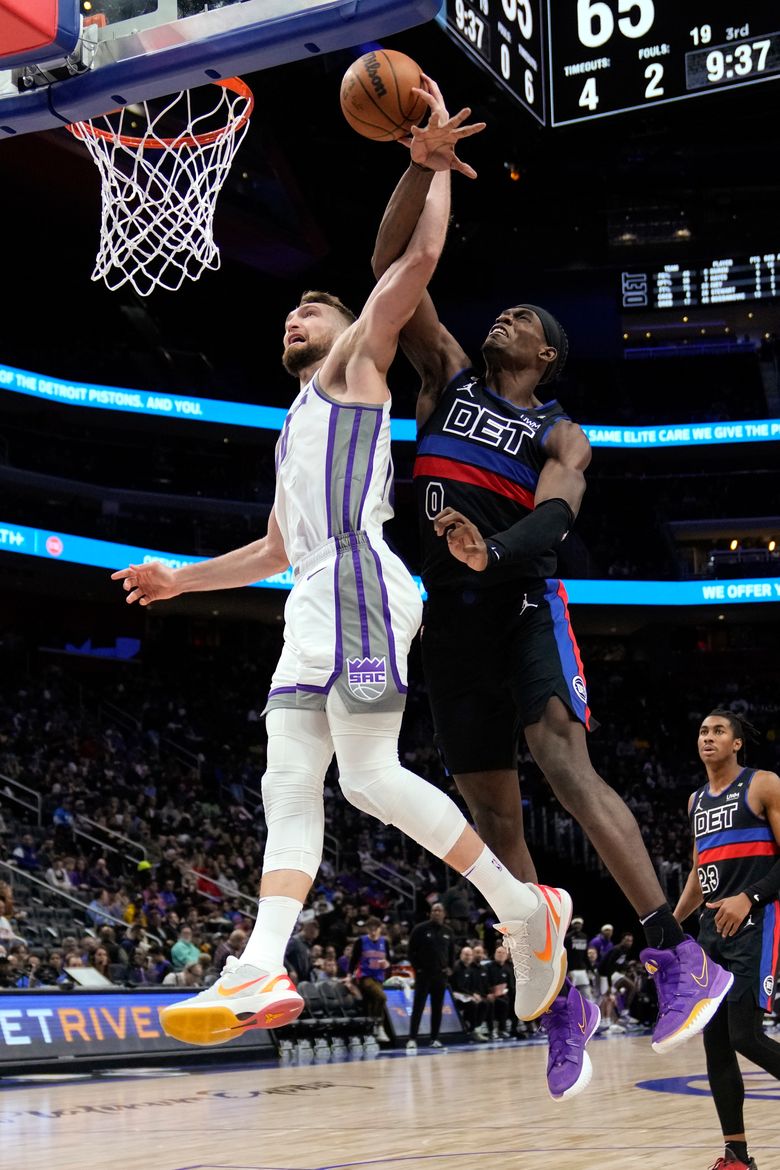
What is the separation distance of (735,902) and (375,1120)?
10.8ft

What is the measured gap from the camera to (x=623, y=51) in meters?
11.0

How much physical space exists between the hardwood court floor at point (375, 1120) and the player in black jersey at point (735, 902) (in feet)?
1.66

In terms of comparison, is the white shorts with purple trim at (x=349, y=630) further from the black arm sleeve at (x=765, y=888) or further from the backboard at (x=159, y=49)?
the black arm sleeve at (x=765, y=888)

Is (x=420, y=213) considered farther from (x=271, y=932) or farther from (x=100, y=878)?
(x=100, y=878)

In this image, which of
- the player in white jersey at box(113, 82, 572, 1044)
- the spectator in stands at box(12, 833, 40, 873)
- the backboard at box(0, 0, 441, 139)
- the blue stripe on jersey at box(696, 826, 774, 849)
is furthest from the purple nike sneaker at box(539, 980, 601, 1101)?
the spectator in stands at box(12, 833, 40, 873)

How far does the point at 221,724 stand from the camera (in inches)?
1040

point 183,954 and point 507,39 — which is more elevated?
point 507,39

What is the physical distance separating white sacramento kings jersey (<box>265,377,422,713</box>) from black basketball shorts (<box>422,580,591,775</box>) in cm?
31

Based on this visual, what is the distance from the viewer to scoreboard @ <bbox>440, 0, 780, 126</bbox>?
35.0ft

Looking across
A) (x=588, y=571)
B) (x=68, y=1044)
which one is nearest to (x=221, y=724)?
(x=588, y=571)

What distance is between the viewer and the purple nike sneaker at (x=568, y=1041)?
4.37m

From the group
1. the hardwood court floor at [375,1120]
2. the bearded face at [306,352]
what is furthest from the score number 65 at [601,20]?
the hardwood court floor at [375,1120]

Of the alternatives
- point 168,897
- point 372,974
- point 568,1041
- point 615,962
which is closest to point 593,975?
point 615,962

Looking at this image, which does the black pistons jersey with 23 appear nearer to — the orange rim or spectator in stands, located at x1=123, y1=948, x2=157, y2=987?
the orange rim
